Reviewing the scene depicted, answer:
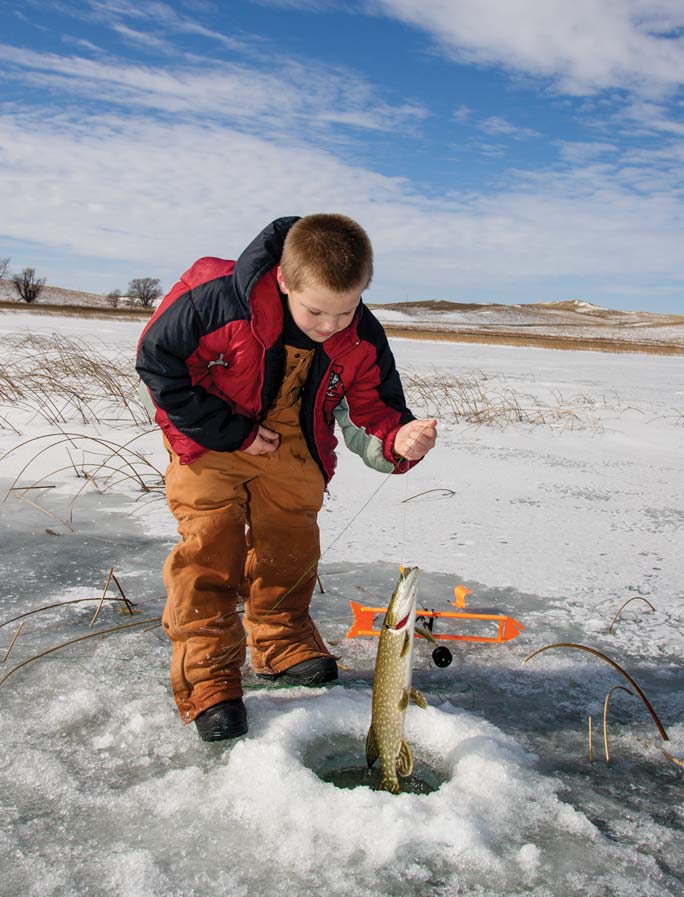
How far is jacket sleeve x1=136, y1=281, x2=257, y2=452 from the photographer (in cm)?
213

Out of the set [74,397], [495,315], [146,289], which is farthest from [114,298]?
[74,397]

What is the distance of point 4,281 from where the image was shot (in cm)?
6241

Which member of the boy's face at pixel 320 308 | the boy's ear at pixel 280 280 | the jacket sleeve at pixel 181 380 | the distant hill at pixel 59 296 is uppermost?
the boy's ear at pixel 280 280

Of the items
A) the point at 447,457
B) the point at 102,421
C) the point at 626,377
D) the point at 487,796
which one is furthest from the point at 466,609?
the point at 626,377

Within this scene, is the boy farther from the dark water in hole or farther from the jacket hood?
the dark water in hole

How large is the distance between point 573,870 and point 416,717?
23.5 inches

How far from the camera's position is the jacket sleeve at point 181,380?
2.13 meters

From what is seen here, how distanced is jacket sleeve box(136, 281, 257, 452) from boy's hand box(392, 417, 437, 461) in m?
0.51

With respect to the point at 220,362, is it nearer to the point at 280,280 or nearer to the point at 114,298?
the point at 280,280

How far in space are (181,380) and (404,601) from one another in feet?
3.32

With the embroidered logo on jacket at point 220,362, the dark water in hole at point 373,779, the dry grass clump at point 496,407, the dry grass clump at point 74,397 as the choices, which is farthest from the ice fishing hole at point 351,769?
the dry grass clump at point 496,407

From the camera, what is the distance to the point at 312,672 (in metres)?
2.18

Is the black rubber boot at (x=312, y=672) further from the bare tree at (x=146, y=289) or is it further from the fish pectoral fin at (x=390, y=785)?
the bare tree at (x=146, y=289)

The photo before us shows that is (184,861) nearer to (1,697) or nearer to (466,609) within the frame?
(1,697)
